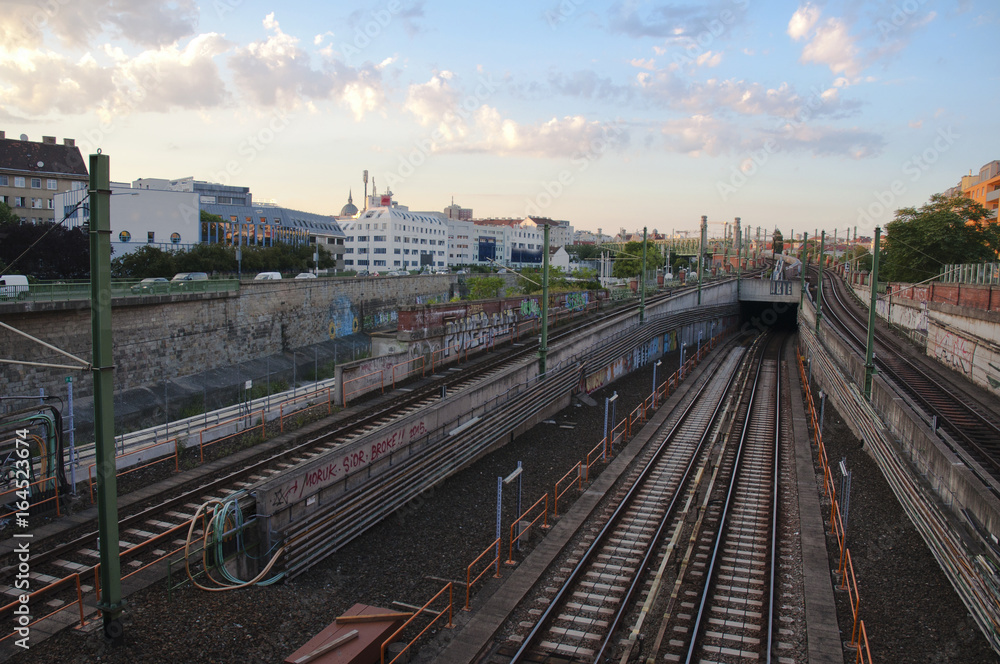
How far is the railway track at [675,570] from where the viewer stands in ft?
34.5

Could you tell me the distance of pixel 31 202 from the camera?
223ft

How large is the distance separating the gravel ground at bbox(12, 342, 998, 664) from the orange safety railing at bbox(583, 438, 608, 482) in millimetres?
865

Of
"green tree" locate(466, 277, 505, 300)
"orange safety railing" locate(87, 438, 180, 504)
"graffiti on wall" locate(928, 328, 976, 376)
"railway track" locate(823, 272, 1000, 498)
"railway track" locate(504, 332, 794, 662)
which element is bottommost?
"railway track" locate(504, 332, 794, 662)

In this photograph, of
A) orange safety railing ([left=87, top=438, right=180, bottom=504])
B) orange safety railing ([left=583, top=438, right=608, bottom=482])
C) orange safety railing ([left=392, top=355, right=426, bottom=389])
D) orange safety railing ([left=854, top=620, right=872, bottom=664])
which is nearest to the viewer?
orange safety railing ([left=854, top=620, right=872, bottom=664])

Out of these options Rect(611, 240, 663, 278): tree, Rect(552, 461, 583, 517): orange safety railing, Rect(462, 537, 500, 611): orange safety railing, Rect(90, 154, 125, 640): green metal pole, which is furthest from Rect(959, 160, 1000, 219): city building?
Rect(90, 154, 125, 640): green metal pole

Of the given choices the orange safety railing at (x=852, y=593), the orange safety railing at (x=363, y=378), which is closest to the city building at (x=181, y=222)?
the orange safety railing at (x=363, y=378)

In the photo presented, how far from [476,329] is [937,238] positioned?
30.5 meters

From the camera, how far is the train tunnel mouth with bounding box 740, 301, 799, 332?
6700 centimetres

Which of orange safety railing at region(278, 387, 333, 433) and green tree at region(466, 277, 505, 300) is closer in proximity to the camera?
orange safety railing at region(278, 387, 333, 433)

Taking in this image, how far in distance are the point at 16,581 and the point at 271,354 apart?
29.5m

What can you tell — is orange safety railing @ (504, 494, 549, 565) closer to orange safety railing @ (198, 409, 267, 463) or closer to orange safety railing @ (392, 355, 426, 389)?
orange safety railing @ (198, 409, 267, 463)

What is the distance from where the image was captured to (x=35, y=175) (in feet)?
222

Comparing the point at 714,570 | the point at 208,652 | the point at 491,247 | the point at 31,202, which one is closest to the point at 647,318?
the point at 714,570

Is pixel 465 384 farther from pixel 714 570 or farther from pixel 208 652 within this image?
pixel 208 652
